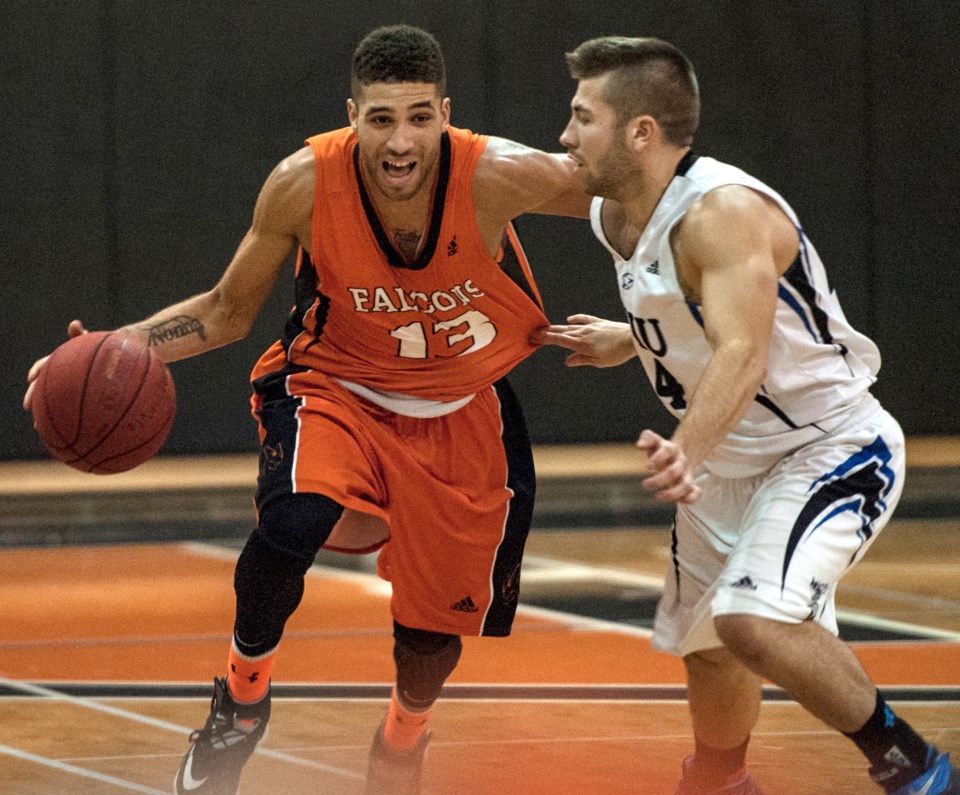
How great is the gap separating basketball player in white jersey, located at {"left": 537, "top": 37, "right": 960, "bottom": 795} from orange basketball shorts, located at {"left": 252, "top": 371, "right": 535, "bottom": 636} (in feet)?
1.76

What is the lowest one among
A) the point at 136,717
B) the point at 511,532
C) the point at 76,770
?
the point at 136,717

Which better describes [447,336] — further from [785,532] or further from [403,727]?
[785,532]

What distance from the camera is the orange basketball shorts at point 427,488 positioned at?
3596 mm

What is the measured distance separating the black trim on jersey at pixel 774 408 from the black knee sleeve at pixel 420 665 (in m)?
1.02

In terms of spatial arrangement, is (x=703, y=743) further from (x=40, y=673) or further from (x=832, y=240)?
(x=832, y=240)

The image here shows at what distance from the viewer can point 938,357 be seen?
34.0 ft

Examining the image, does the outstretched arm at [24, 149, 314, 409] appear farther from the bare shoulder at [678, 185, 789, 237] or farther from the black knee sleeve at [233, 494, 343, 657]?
the bare shoulder at [678, 185, 789, 237]

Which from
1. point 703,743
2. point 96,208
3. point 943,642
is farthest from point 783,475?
point 96,208

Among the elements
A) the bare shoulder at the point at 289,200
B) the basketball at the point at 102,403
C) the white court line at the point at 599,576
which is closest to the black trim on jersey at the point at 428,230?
the bare shoulder at the point at 289,200

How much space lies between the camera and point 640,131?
10.2ft

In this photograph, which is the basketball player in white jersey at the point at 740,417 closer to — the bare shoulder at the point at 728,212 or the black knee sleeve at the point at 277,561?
the bare shoulder at the point at 728,212

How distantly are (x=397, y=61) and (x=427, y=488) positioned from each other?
949mm

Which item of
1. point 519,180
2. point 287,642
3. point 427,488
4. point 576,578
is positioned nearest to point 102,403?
point 427,488

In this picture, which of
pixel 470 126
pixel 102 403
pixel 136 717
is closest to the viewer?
pixel 102 403
